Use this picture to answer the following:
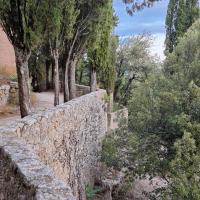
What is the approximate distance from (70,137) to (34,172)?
6672mm

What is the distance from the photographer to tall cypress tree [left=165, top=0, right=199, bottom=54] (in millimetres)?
36031

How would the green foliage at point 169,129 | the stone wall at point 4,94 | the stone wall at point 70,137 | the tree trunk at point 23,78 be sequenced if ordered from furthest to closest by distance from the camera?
the stone wall at point 4,94
the tree trunk at point 23,78
the green foliage at point 169,129
the stone wall at point 70,137

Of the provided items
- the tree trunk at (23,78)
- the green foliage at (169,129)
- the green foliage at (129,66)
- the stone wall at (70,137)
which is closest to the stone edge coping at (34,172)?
the stone wall at (70,137)

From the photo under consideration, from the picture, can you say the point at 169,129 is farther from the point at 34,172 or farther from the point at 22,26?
the point at 34,172

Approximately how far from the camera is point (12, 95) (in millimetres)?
20609

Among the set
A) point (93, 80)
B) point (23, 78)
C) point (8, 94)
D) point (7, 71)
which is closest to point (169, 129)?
point (23, 78)

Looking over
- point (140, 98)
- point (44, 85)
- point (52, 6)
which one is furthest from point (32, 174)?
point (44, 85)

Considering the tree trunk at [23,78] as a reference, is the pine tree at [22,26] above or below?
above

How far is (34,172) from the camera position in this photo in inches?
172

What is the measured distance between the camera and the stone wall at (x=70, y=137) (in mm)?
7652

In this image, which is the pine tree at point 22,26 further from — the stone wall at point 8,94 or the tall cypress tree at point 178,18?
the tall cypress tree at point 178,18

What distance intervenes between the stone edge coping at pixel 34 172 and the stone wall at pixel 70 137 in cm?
112

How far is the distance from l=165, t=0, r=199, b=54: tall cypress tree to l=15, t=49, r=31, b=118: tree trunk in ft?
79.8

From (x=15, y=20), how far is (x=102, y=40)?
9.14 metres
